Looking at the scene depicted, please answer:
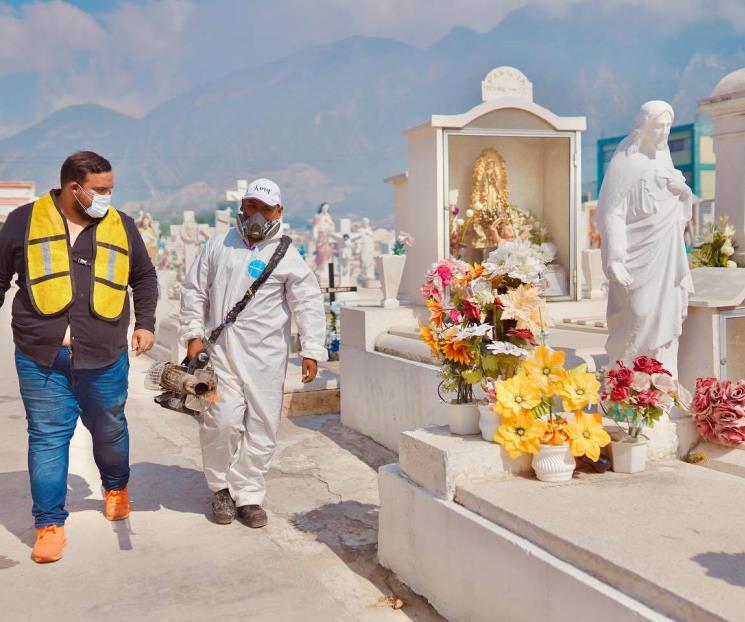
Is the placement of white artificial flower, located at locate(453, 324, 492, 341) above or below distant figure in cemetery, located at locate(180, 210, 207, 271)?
below

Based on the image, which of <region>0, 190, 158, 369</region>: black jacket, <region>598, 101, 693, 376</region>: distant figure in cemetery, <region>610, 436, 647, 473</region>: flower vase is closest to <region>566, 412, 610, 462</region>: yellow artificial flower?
<region>610, 436, 647, 473</region>: flower vase

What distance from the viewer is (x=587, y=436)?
149 inches

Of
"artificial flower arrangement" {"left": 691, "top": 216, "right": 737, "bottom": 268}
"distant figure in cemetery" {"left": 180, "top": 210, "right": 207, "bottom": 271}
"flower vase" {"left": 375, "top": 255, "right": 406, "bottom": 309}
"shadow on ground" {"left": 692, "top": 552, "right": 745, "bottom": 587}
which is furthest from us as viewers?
"distant figure in cemetery" {"left": 180, "top": 210, "right": 207, "bottom": 271}

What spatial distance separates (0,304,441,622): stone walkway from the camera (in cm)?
373

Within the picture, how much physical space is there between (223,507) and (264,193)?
1.70m

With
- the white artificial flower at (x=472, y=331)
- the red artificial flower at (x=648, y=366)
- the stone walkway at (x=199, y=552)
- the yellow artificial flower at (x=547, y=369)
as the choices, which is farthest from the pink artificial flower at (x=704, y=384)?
the stone walkway at (x=199, y=552)

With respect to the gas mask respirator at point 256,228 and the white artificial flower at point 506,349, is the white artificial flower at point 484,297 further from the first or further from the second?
the gas mask respirator at point 256,228

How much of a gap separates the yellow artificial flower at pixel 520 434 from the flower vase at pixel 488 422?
6 centimetres

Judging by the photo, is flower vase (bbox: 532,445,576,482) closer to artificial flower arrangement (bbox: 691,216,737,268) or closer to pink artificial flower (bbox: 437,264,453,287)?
pink artificial flower (bbox: 437,264,453,287)

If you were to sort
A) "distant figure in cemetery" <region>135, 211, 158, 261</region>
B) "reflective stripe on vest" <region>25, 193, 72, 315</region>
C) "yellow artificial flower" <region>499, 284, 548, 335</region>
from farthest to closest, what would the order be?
"distant figure in cemetery" <region>135, 211, 158, 261</region>
"reflective stripe on vest" <region>25, 193, 72, 315</region>
"yellow artificial flower" <region>499, 284, 548, 335</region>

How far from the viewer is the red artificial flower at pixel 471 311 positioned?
160 inches

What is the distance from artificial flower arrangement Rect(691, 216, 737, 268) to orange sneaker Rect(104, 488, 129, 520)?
396cm

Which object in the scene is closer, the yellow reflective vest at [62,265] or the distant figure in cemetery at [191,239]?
the yellow reflective vest at [62,265]

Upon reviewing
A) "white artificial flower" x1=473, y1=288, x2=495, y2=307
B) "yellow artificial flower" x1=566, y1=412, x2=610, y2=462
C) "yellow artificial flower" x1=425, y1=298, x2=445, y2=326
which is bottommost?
"yellow artificial flower" x1=566, y1=412, x2=610, y2=462
